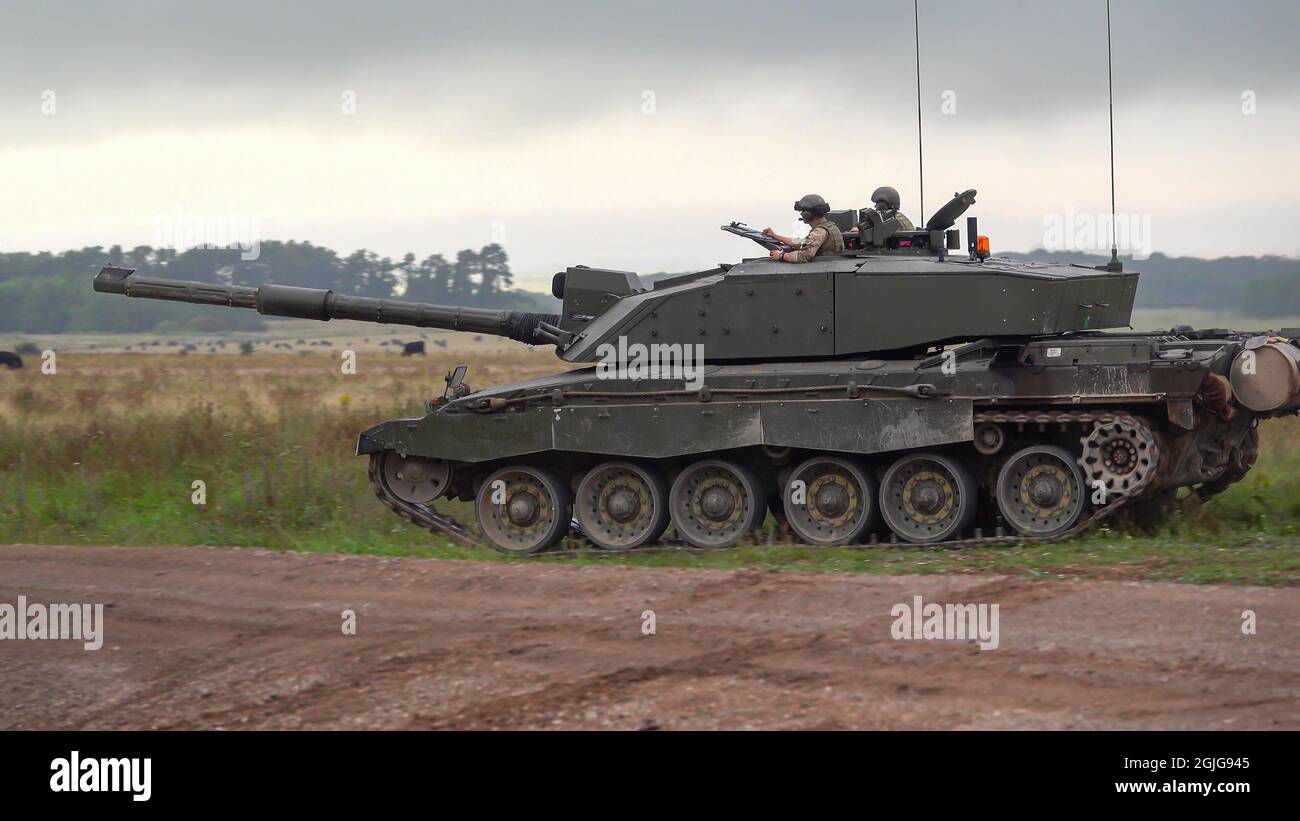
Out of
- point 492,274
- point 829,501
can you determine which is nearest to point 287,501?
point 829,501

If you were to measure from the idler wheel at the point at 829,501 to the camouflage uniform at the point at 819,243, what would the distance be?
78.9 inches

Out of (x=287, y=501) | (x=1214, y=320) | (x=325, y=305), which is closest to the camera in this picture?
(x=325, y=305)

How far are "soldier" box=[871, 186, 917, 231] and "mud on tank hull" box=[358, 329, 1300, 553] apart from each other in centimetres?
178

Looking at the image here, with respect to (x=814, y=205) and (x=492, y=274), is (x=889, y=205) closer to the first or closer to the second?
(x=814, y=205)

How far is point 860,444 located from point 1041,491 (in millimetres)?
1620

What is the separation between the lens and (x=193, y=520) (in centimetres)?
1584

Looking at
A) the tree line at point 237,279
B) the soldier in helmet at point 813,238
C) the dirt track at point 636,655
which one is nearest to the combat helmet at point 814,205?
the soldier in helmet at point 813,238

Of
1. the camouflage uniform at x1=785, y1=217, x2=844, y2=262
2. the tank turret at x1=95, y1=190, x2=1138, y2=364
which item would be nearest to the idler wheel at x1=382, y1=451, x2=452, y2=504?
the tank turret at x1=95, y1=190, x2=1138, y2=364

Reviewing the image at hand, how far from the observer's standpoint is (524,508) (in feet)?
45.8

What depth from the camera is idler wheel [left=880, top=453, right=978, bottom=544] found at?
12.8 metres

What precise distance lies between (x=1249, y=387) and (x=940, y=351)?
9.06 ft
